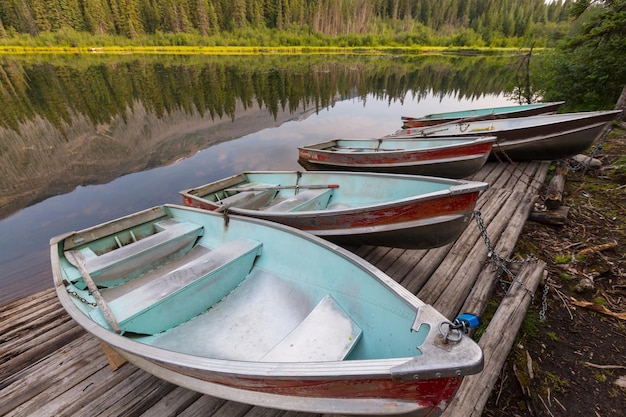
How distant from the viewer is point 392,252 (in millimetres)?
4555

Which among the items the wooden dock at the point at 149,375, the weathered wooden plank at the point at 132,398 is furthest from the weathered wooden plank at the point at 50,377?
the weathered wooden plank at the point at 132,398

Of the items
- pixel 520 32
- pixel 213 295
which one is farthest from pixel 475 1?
pixel 213 295

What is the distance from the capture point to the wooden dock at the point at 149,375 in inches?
97.8

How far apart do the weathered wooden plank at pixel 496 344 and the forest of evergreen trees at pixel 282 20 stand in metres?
61.4

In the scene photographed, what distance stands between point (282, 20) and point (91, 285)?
82.8 meters

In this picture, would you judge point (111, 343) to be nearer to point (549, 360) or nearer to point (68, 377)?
point (68, 377)

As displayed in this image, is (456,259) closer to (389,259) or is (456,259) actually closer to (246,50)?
(389,259)

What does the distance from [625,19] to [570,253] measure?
841cm

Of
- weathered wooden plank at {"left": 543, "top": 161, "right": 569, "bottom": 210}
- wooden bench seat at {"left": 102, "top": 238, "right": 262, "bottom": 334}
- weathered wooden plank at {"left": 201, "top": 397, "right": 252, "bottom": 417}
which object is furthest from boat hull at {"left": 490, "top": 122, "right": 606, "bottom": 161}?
weathered wooden plank at {"left": 201, "top": 397, "right": 252, "bottom": 417}

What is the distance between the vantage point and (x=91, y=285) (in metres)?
2.93

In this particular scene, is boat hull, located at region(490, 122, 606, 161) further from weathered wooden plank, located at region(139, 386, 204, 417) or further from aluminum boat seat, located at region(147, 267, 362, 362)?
weathered wooden plank, located at region(139, 386, 204, 417)

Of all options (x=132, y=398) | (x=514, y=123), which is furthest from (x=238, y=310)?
(x=514, y=123)

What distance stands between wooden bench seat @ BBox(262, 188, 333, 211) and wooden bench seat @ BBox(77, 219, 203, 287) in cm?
148

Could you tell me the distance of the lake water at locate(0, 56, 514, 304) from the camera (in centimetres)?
801
